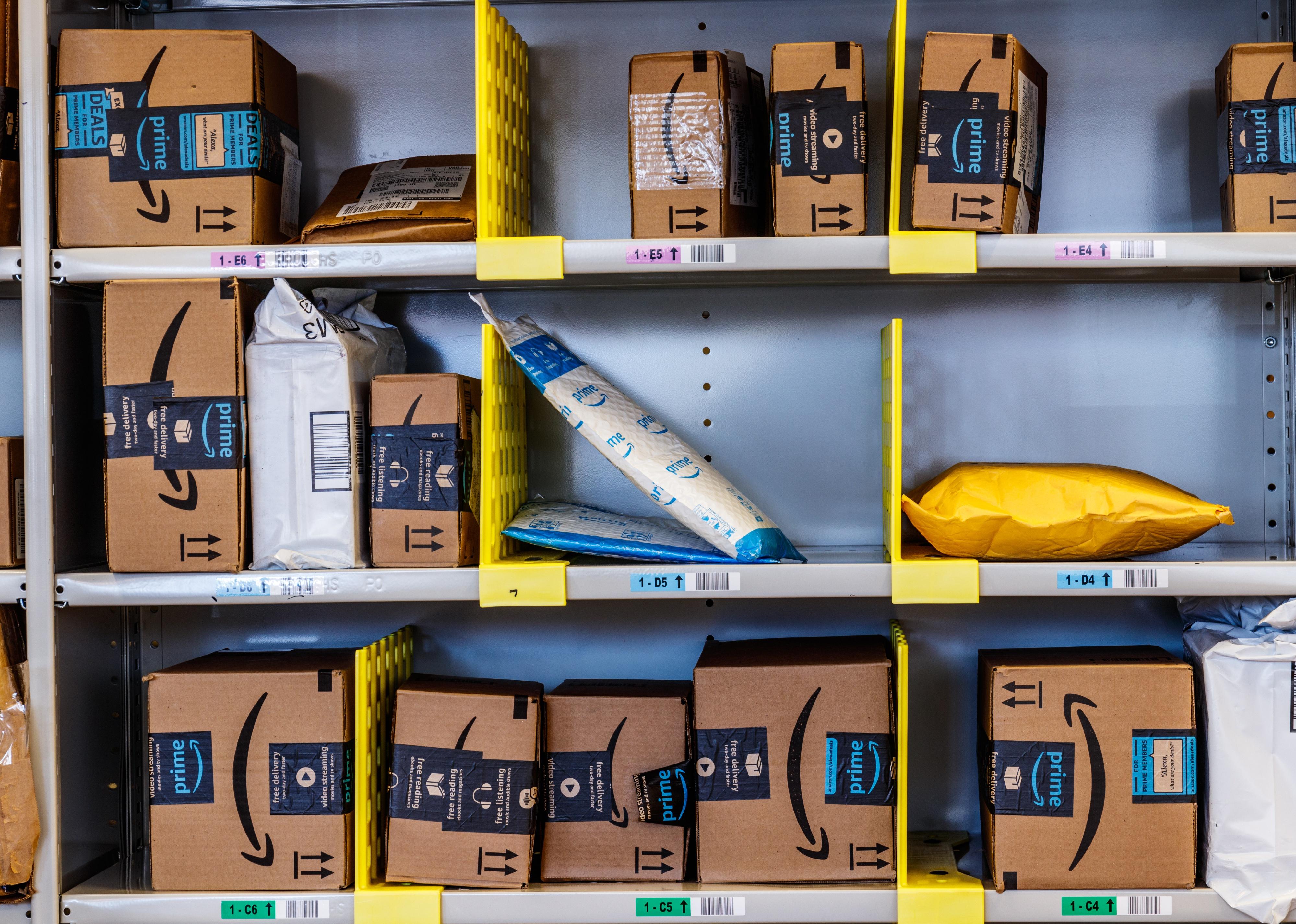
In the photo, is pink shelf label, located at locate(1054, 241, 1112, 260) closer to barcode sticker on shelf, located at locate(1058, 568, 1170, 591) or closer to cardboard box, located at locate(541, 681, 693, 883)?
barcode sticker on shelf, located at locate(1058, 568, 1170, 591)

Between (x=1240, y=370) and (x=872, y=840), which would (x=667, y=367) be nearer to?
(x=872, y=840)

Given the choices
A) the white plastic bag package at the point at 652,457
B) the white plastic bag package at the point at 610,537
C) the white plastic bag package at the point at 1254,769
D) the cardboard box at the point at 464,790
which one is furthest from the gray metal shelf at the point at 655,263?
the cardboard box at the point at 464,790

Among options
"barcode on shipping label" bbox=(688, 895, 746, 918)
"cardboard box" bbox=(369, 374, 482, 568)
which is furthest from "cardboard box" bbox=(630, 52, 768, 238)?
"barcode on shipping label" bbox=(688, 895, 746, 918)

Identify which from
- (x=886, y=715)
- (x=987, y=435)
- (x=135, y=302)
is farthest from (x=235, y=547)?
(x=987, y=435)

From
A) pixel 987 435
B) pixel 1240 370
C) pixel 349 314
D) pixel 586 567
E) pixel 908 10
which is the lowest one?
pixel 586 567

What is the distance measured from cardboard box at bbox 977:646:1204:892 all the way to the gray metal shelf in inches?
22.8

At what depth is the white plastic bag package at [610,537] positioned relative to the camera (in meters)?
1.35

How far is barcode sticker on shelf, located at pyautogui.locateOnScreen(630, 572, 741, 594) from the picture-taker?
130cm

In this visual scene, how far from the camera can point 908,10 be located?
5.33 ft

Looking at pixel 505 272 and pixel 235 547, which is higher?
pixel 505 272

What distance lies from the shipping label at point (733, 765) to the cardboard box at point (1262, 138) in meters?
1.01

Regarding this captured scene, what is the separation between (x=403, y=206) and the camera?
4.57 ft

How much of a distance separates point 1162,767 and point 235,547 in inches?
53.4

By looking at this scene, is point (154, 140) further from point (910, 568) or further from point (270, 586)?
point (910, 568)
